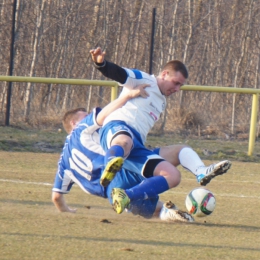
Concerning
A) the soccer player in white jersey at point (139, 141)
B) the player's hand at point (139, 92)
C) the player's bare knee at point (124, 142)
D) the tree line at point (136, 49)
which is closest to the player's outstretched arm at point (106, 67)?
the soccer player in white jersey at point (139, 141)

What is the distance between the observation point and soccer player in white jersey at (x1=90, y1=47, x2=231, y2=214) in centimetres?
513

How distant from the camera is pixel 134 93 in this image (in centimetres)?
555

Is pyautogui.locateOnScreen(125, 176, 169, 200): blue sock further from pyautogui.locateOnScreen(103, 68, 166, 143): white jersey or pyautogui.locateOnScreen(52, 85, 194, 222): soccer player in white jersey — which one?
pyautogui.locateOnScreen(103, 68, 166, 143): white jersey

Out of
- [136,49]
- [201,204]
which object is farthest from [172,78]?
[136,49]

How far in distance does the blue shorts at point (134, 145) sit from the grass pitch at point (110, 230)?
16.4 inches

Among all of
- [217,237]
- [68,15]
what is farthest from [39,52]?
[217,237]

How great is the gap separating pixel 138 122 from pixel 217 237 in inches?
42.7

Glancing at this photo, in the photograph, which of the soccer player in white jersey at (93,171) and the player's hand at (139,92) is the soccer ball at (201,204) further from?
the player's hand at (139,92)

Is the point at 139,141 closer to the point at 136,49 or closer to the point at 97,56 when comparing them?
the point at 97,56

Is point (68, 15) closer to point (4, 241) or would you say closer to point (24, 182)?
point (24, 182)

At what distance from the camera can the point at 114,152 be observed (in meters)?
5.12

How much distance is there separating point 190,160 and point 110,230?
33.2 inches

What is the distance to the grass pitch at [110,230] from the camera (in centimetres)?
429

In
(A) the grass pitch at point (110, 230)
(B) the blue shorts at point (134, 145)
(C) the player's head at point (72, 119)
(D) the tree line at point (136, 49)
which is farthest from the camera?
(D) the tree line at point (136, 49)
